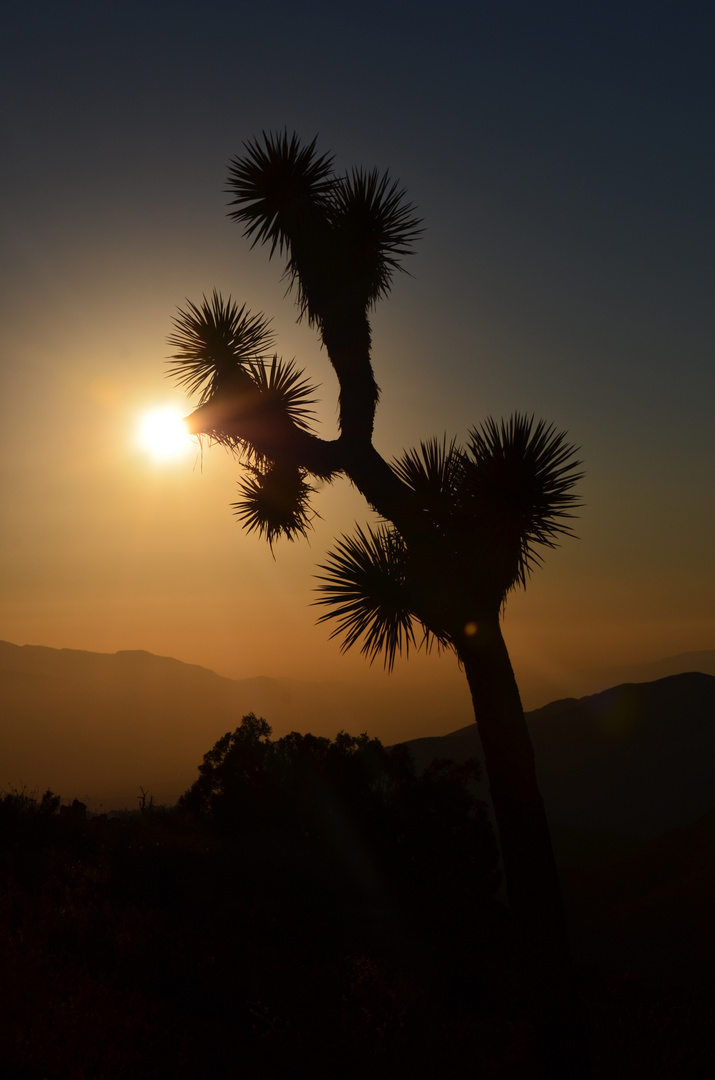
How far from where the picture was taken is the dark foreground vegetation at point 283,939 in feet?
16.4

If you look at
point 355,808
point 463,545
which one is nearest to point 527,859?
point 463,545

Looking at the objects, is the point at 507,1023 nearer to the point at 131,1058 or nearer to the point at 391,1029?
the point at 391,1029

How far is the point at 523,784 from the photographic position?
6758mm

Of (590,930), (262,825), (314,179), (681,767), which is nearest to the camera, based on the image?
(314,179)

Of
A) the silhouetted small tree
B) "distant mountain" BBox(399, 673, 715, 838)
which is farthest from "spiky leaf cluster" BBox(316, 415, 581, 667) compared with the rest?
"distant mountain" BBox(399, 673, 715, 838)

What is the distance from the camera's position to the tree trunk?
20.3 feet

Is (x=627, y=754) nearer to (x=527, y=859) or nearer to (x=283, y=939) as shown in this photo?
(x=283, y=939)

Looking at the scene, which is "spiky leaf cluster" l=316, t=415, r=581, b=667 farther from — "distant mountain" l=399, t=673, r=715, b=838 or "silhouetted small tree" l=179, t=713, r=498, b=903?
"distant mountain" l=399, t=673, r=715, b=838

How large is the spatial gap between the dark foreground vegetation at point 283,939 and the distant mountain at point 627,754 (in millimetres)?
40164

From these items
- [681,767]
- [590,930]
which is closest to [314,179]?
[590,930]

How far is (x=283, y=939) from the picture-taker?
9086mm

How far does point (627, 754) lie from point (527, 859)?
76106mm

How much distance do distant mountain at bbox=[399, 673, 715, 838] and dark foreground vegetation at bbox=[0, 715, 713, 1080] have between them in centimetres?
4016

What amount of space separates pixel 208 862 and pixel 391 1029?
7449 mm
